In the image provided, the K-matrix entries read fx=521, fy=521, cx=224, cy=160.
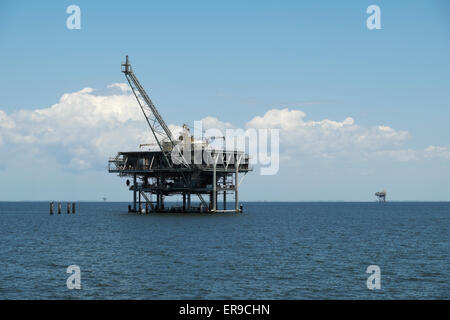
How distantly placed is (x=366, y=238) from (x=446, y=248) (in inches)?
525

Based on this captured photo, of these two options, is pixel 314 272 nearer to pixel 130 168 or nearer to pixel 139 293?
pixel 139 293

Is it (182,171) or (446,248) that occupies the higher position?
(182,171)

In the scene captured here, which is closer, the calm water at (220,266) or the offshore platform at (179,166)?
the calm water at (220,266)

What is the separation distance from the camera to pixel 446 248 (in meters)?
60.7

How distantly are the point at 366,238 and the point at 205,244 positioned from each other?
25.3 metres

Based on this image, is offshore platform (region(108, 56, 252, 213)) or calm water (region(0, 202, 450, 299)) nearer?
calm water (region(0, 202, 450, 299))

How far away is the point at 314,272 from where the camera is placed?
41156mm

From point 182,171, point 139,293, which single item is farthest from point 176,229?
point 139,293

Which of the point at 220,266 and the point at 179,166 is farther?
the point at 179,166

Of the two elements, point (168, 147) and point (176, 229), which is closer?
point (176, 229)

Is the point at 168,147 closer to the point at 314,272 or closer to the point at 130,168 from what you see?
the point at 130,168
